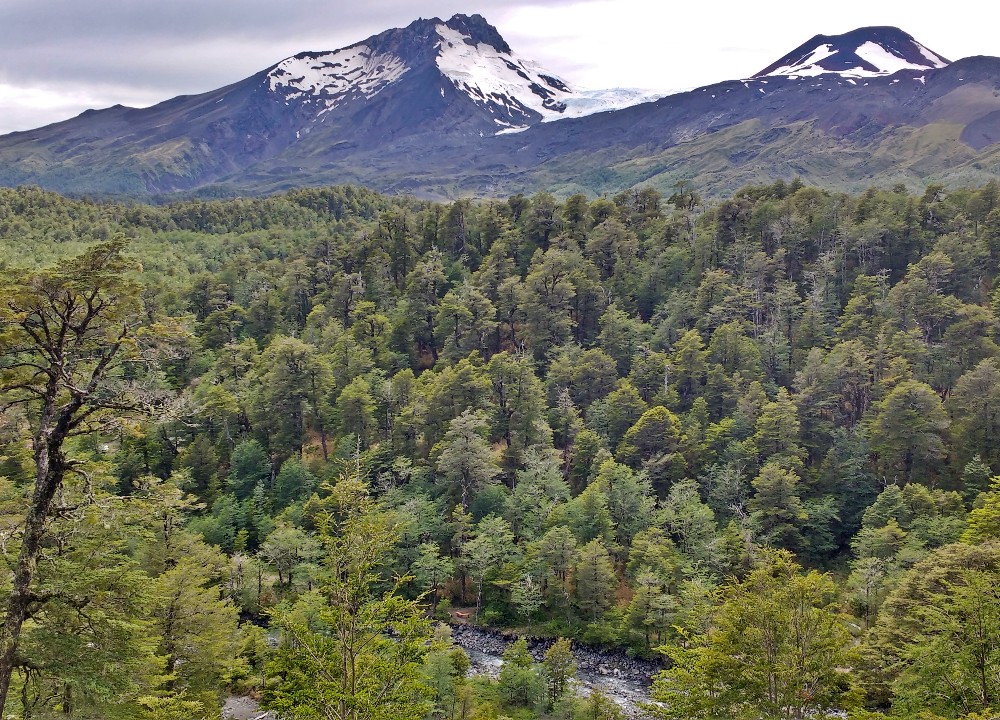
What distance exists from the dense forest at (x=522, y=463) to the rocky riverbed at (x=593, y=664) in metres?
1.30

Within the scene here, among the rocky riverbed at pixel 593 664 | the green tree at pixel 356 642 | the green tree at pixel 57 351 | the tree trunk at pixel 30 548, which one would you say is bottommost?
the rocky riverbed at pixel 593 664

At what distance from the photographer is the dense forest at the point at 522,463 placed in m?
14.2

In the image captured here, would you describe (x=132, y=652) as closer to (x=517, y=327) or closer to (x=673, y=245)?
(x=517, y=327)

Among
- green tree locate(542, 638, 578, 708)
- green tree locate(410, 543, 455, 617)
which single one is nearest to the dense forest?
green tree locate(542, 638, 578, 708)

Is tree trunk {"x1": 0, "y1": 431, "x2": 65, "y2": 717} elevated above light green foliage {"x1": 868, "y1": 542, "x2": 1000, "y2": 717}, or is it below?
above

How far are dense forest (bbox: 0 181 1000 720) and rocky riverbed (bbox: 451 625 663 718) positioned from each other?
130 centimetres

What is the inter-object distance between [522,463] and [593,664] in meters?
20.4

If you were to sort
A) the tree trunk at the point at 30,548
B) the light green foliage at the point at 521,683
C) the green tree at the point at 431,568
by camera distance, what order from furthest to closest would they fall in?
the green tree at the point at 431,568
the light green foliage at the point at 521,683
the tree trunk at the point at 30,548

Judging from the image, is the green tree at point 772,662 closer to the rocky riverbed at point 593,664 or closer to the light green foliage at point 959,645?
the light green foliage at point 959,645

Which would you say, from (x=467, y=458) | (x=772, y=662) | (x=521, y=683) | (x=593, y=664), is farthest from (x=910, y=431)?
(x=772, y=662)

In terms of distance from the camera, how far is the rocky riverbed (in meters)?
41.2

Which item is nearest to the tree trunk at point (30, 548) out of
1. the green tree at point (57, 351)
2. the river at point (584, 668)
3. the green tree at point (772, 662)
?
the green tree at point (57, 351)

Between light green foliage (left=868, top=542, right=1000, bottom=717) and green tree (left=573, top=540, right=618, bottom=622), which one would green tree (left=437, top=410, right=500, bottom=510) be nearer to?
green tree (left=573, top=540, right=618, bottom=622)

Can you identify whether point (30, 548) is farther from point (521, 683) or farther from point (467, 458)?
point (467, 458)
